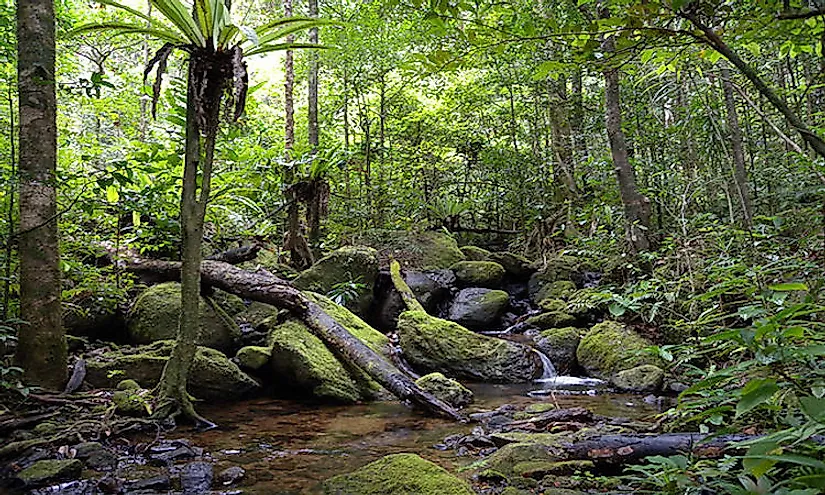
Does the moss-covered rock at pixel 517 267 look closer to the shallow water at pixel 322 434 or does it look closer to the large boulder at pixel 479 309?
the large boulder at pixel 479 309

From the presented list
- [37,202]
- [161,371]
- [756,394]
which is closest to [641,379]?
[161,371]

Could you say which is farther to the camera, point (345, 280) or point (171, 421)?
point (345, 280)

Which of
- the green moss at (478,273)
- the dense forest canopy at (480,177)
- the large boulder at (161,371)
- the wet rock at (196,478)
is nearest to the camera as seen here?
the dense forest canopy at (480,177)

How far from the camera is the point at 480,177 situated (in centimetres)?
1435

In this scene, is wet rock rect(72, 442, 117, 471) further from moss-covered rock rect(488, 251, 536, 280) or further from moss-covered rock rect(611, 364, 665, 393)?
moss-covered rock rect(488, 251, 536, 280)

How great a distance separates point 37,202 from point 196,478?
2543 mm

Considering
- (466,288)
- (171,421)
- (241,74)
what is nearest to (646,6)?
(241,74)

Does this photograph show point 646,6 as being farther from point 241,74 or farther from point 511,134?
point 511,134

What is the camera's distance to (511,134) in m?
13.6

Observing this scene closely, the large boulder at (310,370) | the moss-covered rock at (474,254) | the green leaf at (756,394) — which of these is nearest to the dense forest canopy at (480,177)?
the green leaf at (756,394)

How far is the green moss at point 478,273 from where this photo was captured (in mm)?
10969

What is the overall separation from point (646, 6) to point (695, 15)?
5.2 inches

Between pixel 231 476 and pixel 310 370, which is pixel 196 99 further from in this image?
pixel 310 370

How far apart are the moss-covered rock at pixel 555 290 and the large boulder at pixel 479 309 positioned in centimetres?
88
